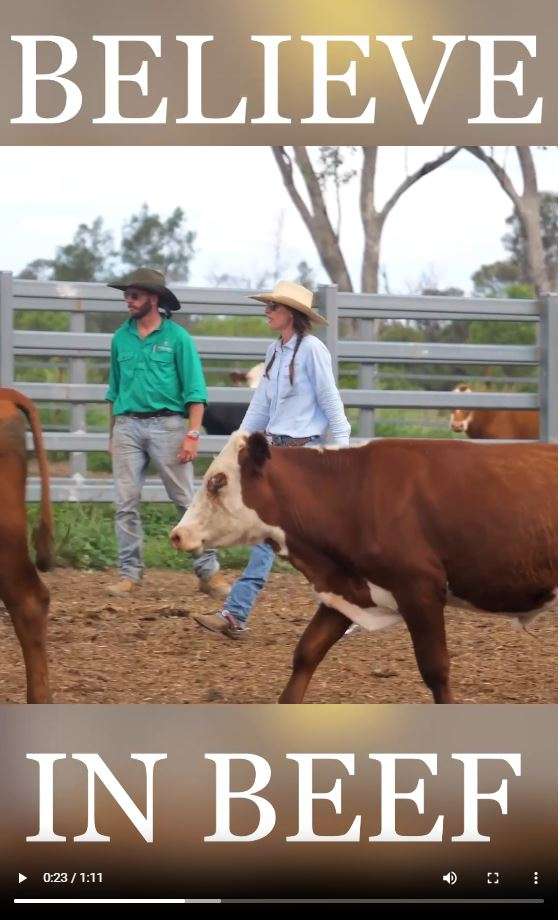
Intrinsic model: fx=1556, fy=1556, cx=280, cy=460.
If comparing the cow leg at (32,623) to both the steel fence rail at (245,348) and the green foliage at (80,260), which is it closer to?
the steel fence rail at (245,348)

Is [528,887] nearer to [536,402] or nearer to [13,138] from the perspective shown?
[13,138]

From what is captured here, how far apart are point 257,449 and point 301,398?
139 centimetres

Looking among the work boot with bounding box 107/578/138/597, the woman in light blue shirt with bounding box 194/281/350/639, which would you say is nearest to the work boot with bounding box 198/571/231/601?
the work boot with bounding box 107/578/138/597

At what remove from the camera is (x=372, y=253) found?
86.3 feet

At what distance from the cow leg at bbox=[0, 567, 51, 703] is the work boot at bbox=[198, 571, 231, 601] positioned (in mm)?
2792

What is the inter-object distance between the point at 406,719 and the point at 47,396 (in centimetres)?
580

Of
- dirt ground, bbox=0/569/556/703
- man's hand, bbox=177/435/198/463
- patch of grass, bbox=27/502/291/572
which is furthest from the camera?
patch of grass, bbox=27/502/291/572

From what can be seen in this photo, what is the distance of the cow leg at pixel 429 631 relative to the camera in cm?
519

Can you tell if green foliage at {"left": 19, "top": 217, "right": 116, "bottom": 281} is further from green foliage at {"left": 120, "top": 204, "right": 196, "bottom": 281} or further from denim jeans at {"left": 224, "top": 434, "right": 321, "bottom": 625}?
denim jeans at {"left": 224, "top": 434, "right": 321, "bottom": 625}

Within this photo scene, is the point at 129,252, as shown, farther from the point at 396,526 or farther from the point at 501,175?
the point at 396,526

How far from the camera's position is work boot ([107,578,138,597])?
27.2 ft

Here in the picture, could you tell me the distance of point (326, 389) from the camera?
22.0ft
